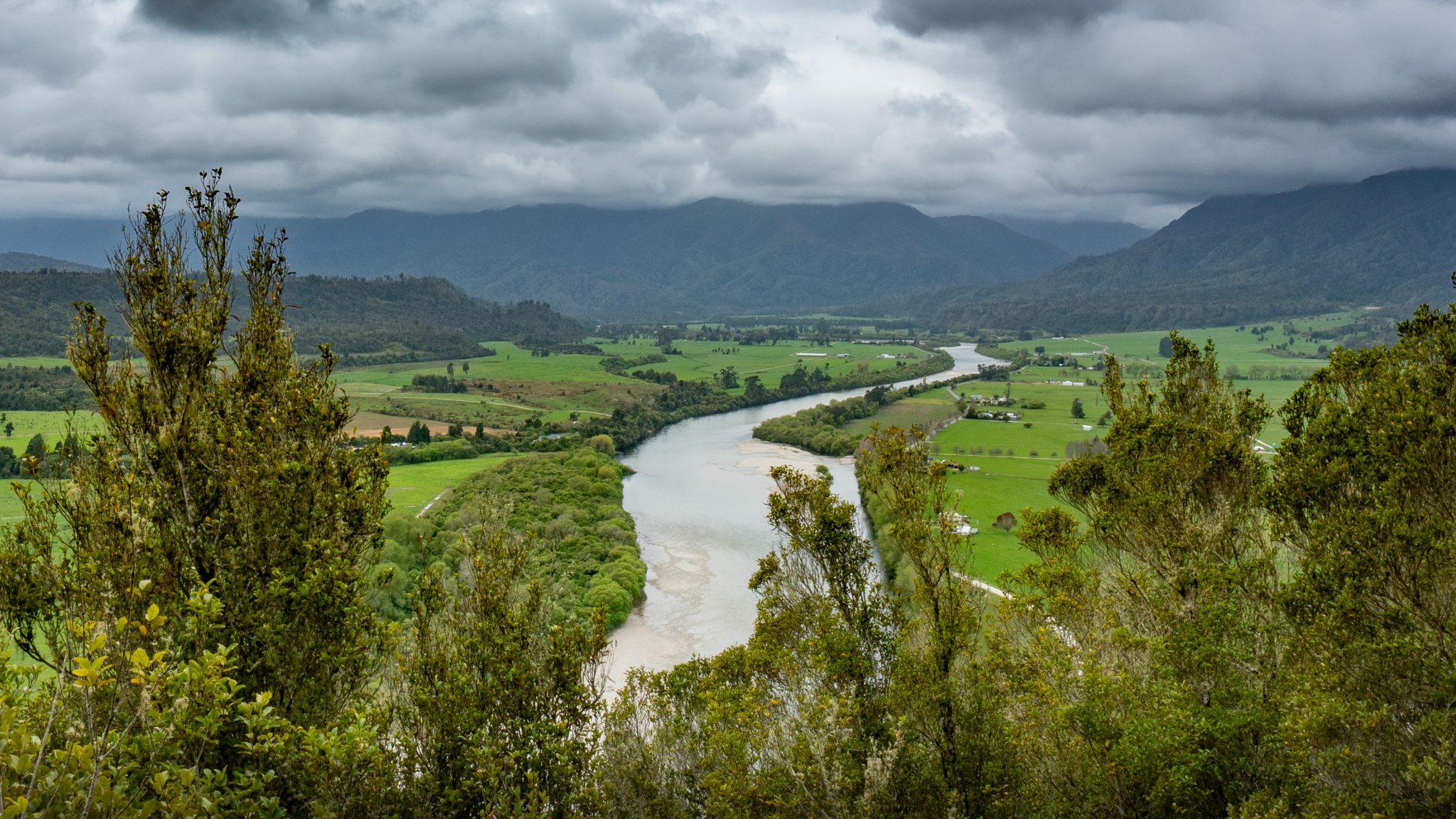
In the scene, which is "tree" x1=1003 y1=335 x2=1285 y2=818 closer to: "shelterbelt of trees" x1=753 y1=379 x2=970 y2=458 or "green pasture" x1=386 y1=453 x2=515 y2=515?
"green pasture" x1=386 y1=453 x2=515 y2=515

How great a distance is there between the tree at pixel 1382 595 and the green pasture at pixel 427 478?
Result: 5355cm

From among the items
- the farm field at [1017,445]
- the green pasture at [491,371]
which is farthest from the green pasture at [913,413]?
the green pasture at [491,371]

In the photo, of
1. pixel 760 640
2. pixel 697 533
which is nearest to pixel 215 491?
pixel 760 640

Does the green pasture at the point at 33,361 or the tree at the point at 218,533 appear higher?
the tree at the point at 218,533

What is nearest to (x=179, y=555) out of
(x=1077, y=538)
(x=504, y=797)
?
(x=504, y=797)

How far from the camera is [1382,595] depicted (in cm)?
1140

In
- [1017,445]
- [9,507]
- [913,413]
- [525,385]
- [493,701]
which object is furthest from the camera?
[525,385]

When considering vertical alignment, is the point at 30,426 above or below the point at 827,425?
above

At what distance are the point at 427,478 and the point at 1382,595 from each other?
7621 centimetres

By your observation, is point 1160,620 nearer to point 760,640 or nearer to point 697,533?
point 760,640

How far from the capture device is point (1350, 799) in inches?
404

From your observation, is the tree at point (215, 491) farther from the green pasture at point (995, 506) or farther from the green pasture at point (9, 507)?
the green pasture at point (9, 507)

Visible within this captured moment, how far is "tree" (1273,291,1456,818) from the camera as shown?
34.6 feet

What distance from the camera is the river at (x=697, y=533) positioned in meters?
42.3
